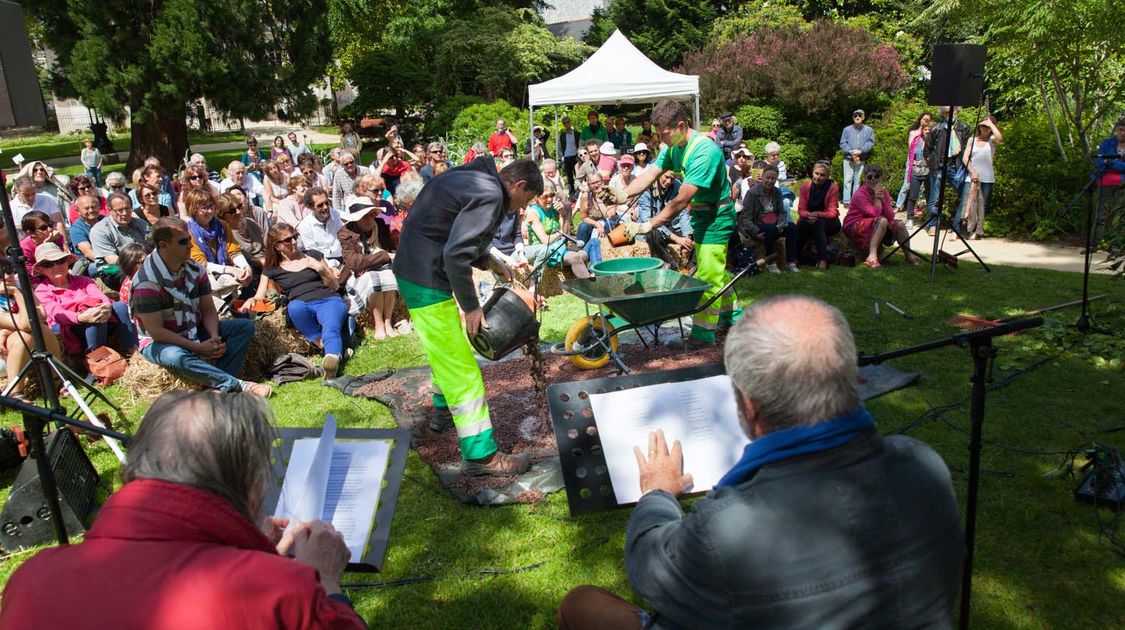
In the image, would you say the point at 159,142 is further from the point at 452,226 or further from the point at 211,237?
the point at 452,226

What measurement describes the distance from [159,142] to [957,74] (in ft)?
59.9

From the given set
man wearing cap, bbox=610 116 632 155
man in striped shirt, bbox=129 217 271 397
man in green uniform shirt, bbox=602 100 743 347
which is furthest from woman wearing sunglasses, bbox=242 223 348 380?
man wearing cap, bbox=610 116 632 155

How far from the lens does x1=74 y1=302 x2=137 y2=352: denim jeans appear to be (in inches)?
235

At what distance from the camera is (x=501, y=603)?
318cm

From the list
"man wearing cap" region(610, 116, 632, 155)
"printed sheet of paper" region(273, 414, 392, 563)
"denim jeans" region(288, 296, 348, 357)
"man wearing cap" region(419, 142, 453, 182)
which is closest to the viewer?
"printed sheet of paper" region(273, 414, 392, 563)

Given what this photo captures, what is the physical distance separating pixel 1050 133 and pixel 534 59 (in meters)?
18.3

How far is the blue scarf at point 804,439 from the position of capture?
1.54 m

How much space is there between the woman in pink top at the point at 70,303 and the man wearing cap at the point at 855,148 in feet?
36.4

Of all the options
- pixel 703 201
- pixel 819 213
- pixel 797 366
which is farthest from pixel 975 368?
pixel 819 213

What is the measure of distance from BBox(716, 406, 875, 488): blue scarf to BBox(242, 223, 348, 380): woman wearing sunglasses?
206 inches

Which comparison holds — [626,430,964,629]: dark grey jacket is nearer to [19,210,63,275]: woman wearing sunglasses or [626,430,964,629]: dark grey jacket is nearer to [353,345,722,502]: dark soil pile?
[353,345,722,502]: dark soil pile

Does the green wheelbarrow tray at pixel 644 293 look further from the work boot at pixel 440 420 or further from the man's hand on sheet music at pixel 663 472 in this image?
the man's hand on sheet music at pixel 663 472

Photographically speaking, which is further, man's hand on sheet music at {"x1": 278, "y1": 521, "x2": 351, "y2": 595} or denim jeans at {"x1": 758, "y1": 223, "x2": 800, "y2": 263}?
denim jeans at {"x1": 758, "y1": 223, "x2": 800, "y2": 263}

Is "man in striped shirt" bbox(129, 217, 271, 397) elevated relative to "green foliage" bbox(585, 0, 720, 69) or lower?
lower
